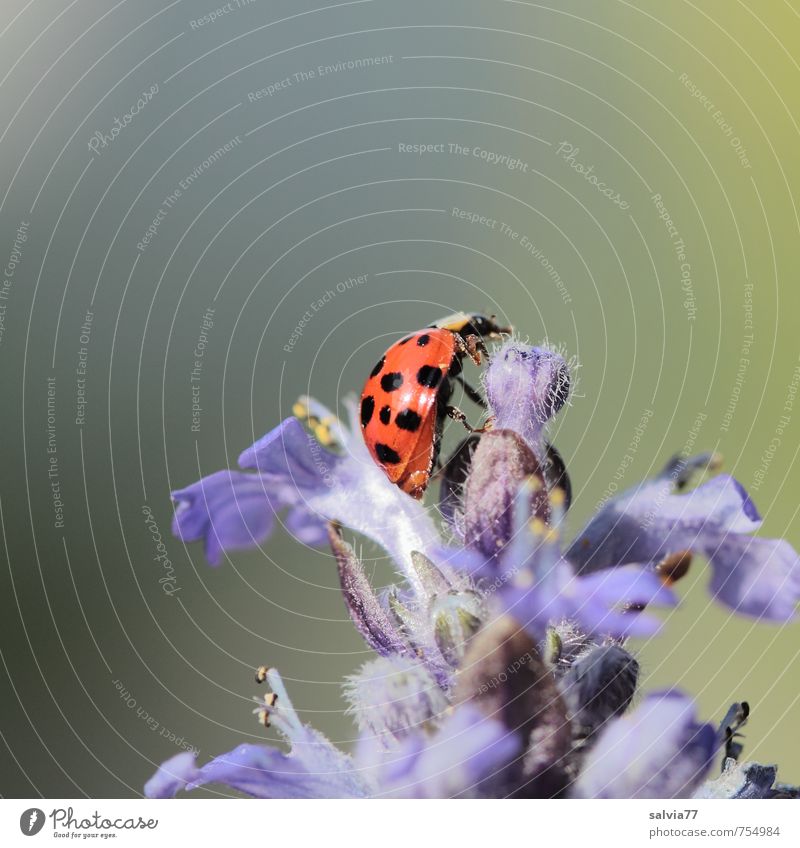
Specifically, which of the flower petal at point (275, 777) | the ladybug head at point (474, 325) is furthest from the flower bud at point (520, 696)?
the ladybug head at point (474, 325)

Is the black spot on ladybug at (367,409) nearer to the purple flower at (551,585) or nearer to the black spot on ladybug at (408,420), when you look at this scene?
the black spot on ladybug at (408,420)

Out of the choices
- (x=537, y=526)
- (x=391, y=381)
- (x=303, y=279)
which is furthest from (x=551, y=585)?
(x=303, y=279)

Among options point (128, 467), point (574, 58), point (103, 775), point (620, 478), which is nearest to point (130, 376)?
point (128, 467)

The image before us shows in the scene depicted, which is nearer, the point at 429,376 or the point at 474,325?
the point at 429,376

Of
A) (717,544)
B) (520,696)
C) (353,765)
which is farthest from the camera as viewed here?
(717,544)

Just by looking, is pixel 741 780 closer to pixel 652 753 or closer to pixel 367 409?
pixel 652 753
